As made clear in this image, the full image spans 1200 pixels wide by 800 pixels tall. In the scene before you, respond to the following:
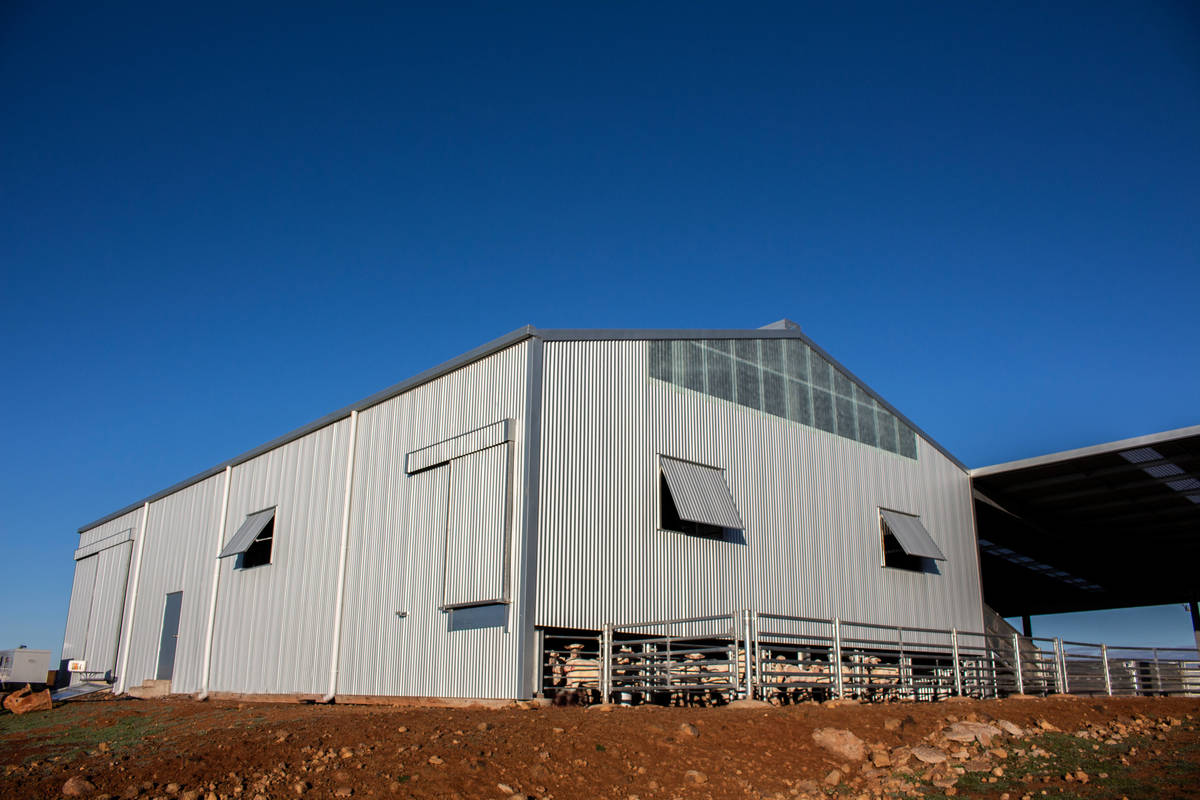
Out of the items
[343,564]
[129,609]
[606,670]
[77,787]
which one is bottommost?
[77,787]

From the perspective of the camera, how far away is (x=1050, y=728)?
1312cm

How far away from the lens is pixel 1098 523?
1173 inches

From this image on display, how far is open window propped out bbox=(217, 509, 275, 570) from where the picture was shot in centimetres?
2434

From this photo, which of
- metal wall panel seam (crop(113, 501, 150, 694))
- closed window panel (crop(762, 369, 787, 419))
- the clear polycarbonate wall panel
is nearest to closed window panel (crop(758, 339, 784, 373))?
the clear polycarbonate wall panel

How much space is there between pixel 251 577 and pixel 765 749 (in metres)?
17.4

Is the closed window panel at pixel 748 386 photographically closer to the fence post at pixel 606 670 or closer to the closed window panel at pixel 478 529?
the closed window panel at pixel 478 529

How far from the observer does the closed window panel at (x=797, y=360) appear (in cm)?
2244

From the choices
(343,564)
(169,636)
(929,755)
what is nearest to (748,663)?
(929,755)

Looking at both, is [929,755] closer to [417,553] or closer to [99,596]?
[417,553]

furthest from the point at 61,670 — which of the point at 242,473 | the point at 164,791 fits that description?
the point at 164,791

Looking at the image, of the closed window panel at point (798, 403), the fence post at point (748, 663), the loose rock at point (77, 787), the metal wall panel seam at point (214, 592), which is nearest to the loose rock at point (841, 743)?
the fence post at point (748, 663)

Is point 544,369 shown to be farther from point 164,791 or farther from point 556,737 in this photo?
point 164,791

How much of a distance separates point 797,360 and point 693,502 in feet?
19.7

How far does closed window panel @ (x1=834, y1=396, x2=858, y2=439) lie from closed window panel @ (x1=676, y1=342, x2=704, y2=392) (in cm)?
508
